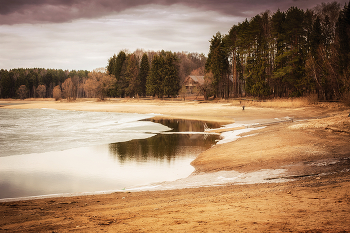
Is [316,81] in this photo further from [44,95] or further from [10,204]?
[44,95]

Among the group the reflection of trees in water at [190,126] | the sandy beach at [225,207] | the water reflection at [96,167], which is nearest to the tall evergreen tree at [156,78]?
the reflection of trees in water at [190,126]

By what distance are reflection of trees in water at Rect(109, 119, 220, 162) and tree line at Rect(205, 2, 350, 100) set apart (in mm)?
22260

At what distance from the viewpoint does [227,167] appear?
11.6 m

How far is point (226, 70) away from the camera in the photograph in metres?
66.0

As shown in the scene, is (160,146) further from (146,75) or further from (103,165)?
(146,75)

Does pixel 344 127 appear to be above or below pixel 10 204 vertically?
above

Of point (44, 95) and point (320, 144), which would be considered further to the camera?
point (44, 95)

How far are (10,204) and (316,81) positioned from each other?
142ft

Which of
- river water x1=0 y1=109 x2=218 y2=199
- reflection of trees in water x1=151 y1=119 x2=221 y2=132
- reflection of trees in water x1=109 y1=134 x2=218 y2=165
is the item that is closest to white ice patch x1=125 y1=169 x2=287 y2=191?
river water x1=0 y1=109 x2=218 y2=199

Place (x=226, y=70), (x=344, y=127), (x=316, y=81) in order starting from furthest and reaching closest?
(x=226, y=70), (x=316, y=81), (x=344, y=127)

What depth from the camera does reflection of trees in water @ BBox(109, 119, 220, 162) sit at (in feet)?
50.3

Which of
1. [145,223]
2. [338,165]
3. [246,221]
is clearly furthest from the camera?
[338,165]

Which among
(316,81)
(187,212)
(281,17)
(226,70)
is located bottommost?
(187,212)

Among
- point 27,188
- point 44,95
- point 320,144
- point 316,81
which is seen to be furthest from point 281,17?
point 44,95
